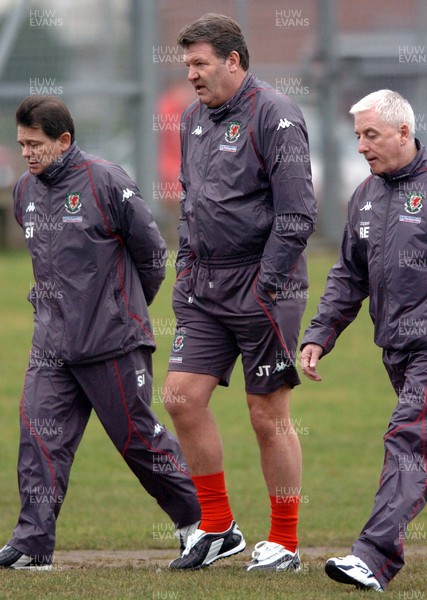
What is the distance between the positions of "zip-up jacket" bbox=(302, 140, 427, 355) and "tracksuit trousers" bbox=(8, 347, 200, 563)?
93 centimetres

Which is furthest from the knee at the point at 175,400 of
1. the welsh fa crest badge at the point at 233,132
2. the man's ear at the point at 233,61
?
the man's ear at the point at 233,61

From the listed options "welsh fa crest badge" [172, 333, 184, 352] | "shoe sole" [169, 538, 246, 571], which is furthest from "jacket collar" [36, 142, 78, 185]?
"shoe sole" [169, 538, 246, 571]

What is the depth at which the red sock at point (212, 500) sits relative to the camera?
6566mm

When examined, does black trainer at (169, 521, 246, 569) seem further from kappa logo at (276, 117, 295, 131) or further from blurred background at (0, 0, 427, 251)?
blurred background at (0, 0, 427, 251)

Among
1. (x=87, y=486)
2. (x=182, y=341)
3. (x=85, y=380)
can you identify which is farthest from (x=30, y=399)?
(x=87, y=486)

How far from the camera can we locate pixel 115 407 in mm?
6406

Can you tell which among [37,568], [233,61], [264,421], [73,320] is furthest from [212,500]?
[233,61]

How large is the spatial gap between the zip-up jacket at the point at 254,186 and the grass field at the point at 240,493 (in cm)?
148

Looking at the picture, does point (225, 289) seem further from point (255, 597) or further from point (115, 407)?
point (255, 597)

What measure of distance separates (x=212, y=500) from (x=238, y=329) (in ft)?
2.91

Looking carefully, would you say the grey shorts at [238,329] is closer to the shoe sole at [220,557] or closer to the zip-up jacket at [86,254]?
the zip-up jacket at [86,254]

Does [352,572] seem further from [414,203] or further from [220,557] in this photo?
[414,203]

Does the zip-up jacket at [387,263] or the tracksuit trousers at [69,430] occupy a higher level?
the zip-up jacket at [387,263]

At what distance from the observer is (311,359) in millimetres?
6094
